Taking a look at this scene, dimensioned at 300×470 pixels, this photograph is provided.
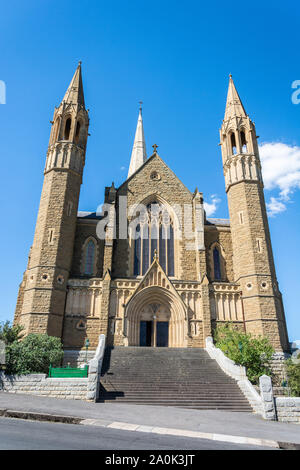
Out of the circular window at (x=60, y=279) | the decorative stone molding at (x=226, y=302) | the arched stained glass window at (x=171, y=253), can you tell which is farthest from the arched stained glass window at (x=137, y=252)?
the decorative stone molding at (x=226, y=302)

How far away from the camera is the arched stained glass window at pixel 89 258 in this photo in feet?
75.7

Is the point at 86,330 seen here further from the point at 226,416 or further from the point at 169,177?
the point at 169,177

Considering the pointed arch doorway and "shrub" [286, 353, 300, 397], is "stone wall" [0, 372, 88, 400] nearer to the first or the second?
the pointed arch doorway

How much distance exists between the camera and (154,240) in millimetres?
24625

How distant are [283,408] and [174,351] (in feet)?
25.7

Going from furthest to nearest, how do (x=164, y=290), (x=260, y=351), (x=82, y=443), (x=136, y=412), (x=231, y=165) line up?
(x=231, y=165), (x=164, y=290), (x=260, y=351), (x=136, y=412), (x=82, y=443)

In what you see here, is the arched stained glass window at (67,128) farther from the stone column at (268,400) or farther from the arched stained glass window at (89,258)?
the stone column at (268,400)

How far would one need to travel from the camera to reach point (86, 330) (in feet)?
66.4

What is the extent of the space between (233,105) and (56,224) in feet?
60.2

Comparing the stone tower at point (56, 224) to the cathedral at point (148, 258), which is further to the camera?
the cathedral at point (148, 258)

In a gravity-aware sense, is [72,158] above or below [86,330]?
above

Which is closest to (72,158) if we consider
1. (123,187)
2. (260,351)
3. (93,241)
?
(123,187)

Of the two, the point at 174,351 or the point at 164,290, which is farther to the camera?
the point at 164,290

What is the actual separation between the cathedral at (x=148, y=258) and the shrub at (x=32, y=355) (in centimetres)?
284
